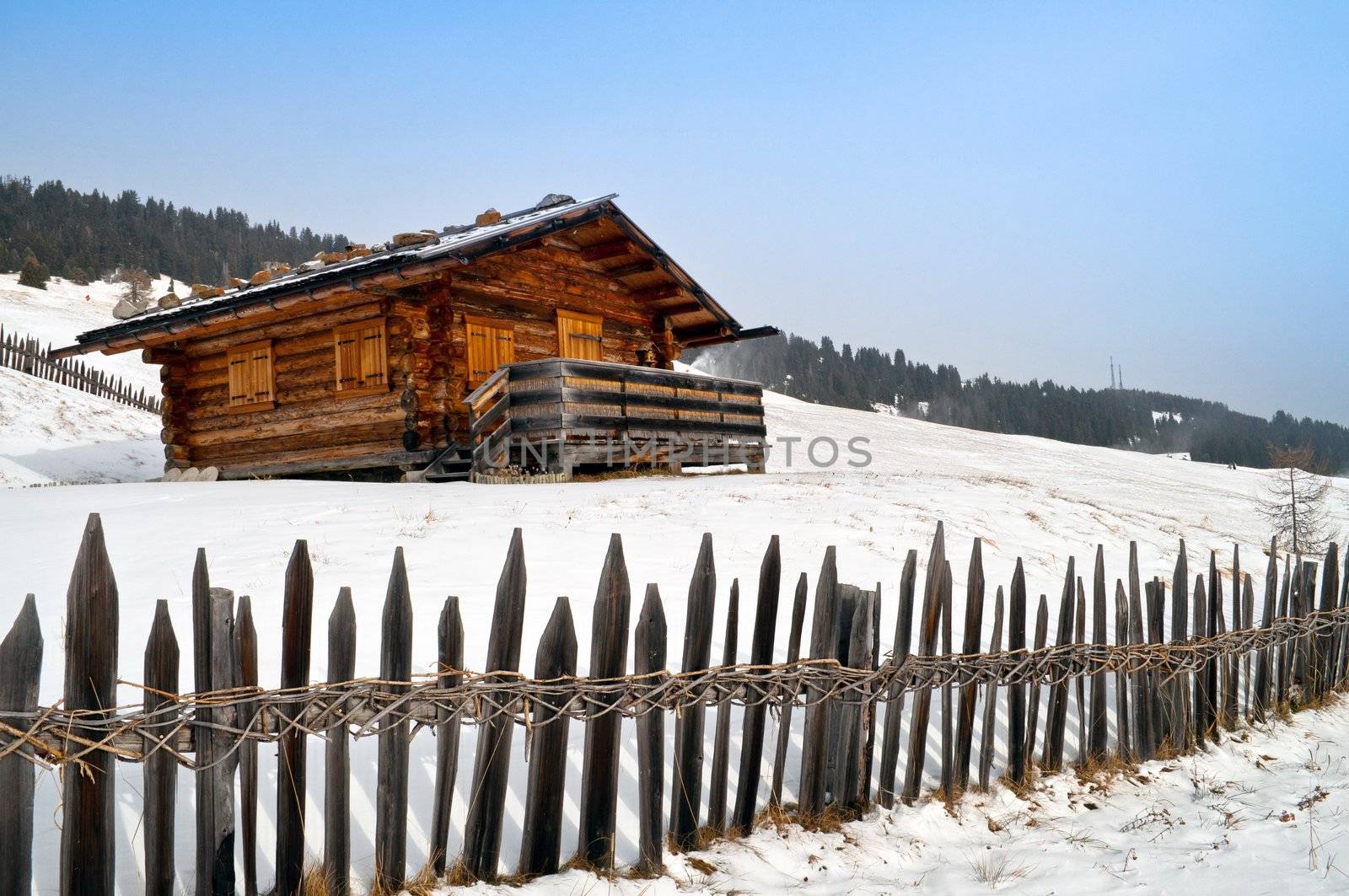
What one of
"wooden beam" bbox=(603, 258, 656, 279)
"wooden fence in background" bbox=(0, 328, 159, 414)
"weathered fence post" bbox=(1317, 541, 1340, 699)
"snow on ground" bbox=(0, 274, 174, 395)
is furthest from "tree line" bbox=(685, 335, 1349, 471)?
"weathered fence post" bbox=(1317, 541, 1340, 699)

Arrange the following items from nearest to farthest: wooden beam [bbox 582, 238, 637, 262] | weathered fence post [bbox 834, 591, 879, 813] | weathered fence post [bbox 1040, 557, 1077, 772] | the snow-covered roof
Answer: weathered fence post [bbox 834, 591, 879, 813] → weathered fence post [bbox 1040, 557, 1077, 772] → the snow-covered roof → wooden beam [bbox 582, 238, 637, 262]

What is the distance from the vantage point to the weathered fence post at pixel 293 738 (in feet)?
9.03

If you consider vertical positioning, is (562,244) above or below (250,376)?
above

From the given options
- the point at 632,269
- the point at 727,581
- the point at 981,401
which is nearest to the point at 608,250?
the point at 632,269

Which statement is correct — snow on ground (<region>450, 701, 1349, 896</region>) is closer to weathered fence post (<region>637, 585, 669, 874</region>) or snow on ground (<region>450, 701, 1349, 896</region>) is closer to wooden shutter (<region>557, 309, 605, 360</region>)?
weathered fence post (<region>637, 585, 669, 874</region>)

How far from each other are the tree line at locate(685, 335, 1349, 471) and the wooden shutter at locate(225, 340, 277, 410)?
8039 centimetres

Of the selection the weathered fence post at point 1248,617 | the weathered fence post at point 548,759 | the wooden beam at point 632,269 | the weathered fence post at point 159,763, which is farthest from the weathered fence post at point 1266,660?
the wooden beam at point 632,269

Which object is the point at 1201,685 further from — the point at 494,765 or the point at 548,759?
the point at 494,765

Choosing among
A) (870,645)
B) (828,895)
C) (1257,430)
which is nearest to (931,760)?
(870,645)

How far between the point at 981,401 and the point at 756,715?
115 m

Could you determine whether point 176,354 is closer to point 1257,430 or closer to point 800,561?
point 800,561

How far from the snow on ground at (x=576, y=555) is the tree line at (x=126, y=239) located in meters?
59.0

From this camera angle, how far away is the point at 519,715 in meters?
3.21

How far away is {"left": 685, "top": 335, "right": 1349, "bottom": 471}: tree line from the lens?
103 meters
